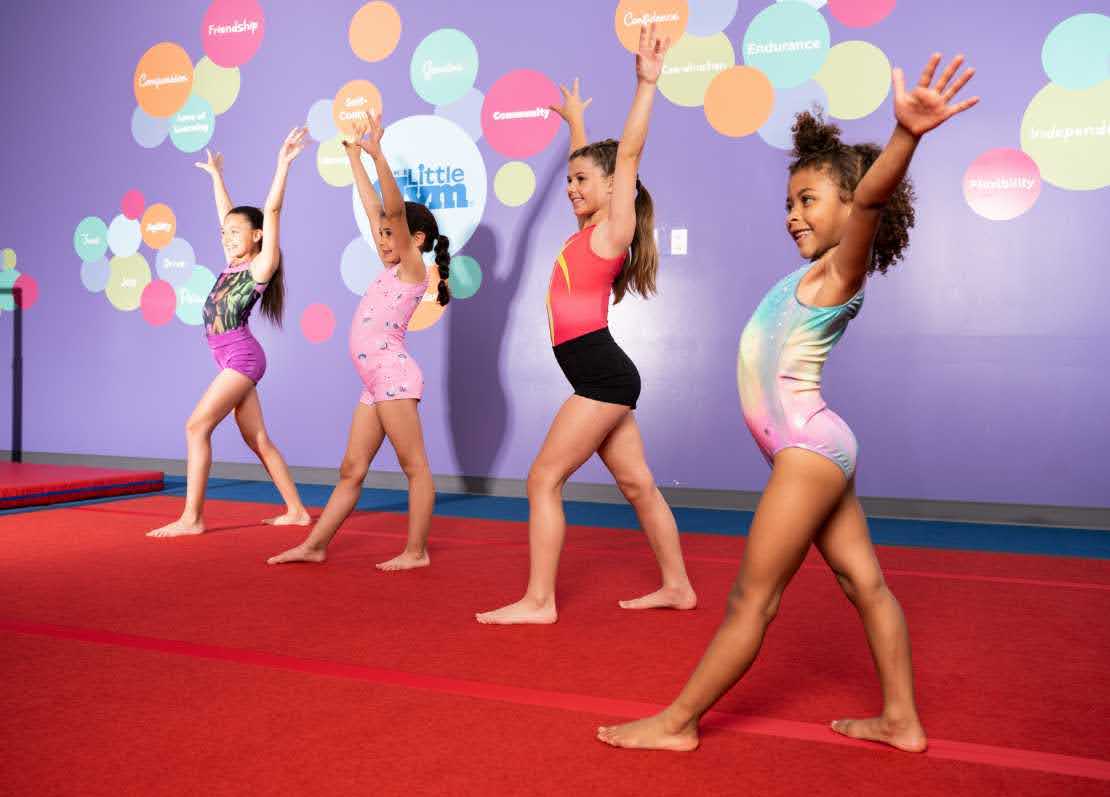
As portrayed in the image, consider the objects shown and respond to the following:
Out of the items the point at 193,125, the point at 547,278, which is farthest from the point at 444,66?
the point at 193,125

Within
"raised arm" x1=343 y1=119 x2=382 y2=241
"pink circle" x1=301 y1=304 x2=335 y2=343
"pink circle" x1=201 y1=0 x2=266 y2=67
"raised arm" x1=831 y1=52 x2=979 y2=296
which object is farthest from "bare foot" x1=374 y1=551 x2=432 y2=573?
"pink circle" x1=201 y1=0 x2=266 y2=67

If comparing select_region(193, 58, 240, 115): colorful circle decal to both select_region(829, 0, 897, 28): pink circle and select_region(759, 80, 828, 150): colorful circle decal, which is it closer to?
select_region(759, 80, 828, 150): colorful circle decal

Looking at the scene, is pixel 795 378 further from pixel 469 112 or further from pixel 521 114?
pixel 469 112

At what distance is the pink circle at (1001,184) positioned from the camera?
4.81 m

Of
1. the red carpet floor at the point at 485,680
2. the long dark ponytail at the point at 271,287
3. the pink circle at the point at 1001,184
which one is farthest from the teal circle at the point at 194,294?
the pink circle at the point at 1001,184

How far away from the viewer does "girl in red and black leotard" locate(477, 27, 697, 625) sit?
2.93 metres

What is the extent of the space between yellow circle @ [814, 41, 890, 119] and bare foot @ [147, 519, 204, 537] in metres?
3.62

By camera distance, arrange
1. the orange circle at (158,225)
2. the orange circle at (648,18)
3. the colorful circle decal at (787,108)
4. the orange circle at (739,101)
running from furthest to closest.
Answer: the orange circle at (158,225)
the orange circle at (648,18)
the orange circle at (739,101)
the colorful circle decal at (787,108)

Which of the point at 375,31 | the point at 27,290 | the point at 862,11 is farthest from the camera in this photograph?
the point at 27,290

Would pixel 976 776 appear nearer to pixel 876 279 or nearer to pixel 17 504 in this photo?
pixel 876 279

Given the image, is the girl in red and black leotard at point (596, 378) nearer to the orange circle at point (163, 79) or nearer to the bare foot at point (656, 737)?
the bare foot at point (656, 737)

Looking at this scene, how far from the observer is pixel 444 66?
600 centimetres

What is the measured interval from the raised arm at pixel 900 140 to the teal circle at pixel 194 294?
18.7ft

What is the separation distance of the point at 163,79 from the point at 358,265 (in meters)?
2.04
